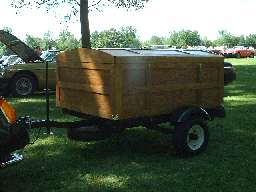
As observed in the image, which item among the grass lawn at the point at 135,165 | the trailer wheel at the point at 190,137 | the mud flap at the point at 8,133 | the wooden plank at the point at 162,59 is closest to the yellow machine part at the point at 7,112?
the mud flap at the point at 8,133

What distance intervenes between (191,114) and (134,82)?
1.28m

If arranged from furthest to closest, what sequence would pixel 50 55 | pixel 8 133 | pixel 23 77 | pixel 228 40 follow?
pixel 228 40 → pixel 50 55 → pixel 23 77 → pixel 8 133

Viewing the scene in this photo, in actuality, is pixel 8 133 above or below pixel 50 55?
below

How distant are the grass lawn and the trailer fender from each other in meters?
0.64

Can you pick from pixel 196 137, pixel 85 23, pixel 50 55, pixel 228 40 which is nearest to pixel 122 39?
pixel 228 40

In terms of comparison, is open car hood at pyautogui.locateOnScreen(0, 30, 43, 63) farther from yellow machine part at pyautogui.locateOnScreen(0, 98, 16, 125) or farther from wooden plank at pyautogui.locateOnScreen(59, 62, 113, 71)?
yellow machine part at pyautogui.locateOnScreen(0, 98, 16, 125)

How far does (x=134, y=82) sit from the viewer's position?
265 inches

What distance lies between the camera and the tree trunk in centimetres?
2434

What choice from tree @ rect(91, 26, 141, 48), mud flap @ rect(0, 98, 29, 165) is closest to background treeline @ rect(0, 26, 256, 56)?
tree @ rect(91, 26, 141, 48)

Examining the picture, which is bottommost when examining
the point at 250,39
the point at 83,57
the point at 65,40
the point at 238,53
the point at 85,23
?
the point at 83,57

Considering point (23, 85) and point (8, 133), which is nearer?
point (8, 133)

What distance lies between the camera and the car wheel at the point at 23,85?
1642 cm

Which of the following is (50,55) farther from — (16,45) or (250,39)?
(250,39)

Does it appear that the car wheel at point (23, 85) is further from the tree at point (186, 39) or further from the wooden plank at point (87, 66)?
the tree at point (186, 39)
